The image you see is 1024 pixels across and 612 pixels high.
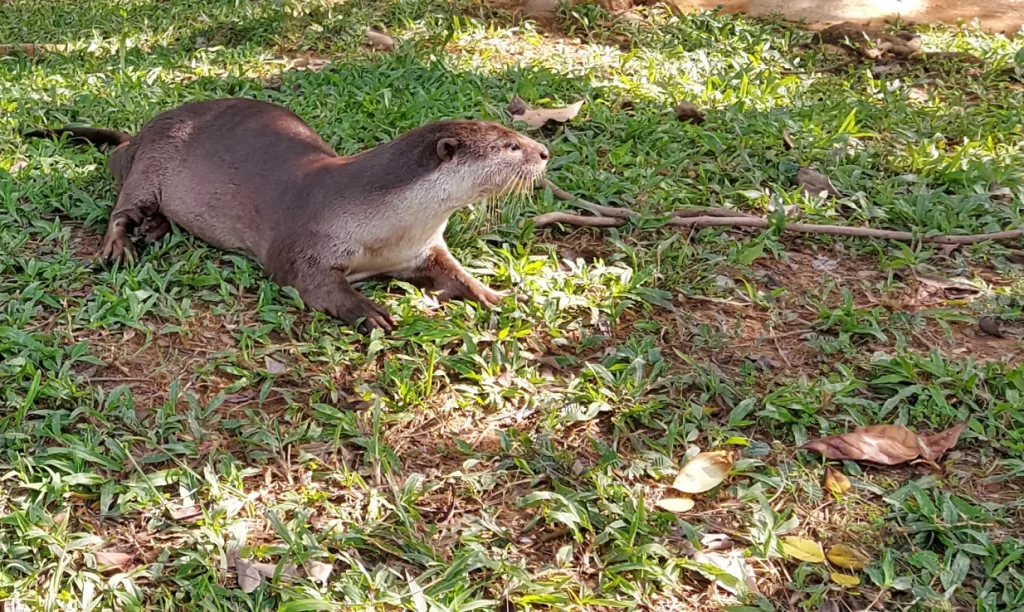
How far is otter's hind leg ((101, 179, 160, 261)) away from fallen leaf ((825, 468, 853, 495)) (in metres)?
2.59

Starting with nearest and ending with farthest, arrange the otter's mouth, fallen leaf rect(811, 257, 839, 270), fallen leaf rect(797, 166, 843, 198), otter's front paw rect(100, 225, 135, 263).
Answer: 1. the otter's mouth
2. otter's front paw rect(100, 225, 135, 263)
3. fallen leaf rect(811, 257, 839, 270)
4. fallen leaf rect(797, 166, 843, 198)

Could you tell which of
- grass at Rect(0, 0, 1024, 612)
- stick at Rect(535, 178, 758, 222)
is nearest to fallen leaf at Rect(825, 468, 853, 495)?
grass at Rect(0, 0, 1024, 612)

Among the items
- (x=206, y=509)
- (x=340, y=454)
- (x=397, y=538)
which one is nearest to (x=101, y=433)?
(x=206, y=509)

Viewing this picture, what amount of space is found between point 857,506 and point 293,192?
2213mm

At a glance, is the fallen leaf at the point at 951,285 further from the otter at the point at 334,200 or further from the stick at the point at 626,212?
the otter at the point at 334,200

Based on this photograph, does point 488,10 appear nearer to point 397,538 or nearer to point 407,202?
point 407,202

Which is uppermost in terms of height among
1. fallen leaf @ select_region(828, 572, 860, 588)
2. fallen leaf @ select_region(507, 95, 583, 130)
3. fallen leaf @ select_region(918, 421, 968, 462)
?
fallen leaf @ select_region(828, 572, 860, 588)

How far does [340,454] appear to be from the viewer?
2.90 metres

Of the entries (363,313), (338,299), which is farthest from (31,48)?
(363,313)

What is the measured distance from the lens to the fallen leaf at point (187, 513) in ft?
8.56

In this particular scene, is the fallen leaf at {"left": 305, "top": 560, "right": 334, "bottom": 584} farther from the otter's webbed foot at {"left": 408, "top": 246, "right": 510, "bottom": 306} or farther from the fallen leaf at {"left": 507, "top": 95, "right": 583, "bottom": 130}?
the fallen leaf at {"left": 507, "top": 95, "right": 583, "bottom": 130}

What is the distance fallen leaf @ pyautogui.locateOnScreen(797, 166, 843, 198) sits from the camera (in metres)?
4.43

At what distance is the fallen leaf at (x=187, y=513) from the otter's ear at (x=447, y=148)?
1501 mm

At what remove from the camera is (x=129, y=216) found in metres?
4.01
